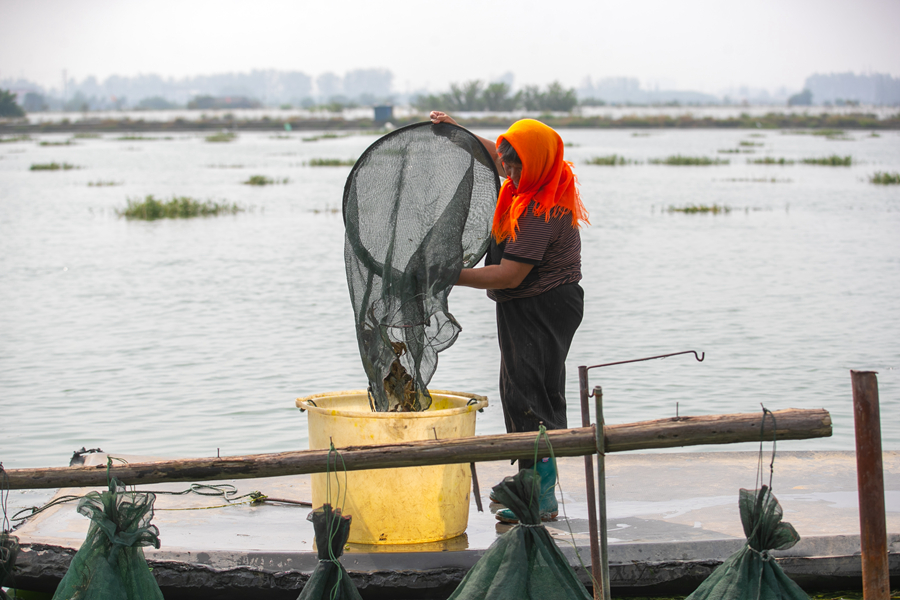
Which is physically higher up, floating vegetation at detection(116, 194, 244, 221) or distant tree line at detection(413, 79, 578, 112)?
distant tree line at detection(413, 79, 578, 112)

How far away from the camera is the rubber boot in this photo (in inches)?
138

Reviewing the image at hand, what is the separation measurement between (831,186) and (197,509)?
22908 mm

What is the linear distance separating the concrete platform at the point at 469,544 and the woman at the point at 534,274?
39 centimetres

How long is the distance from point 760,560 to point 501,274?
1.26 meters

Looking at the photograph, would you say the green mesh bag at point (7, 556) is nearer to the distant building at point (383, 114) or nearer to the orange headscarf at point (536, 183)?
the orange headscarf at point (536, 183)

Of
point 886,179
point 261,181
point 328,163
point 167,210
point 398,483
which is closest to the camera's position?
point 398,483

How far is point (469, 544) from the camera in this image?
3.46 meters

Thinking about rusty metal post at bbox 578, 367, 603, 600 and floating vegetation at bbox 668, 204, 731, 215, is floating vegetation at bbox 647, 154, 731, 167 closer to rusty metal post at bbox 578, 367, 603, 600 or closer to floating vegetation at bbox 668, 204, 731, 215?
floating vegetation at bbox 668, 204, 731, 215

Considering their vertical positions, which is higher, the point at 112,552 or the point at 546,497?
the point at 112,552

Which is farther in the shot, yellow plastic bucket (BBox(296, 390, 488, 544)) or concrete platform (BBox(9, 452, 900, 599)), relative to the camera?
concrete platform (BBox(9, 452, 900, 599))

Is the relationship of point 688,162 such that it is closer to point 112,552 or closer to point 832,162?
point 832,162

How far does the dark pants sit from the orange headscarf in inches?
10.5

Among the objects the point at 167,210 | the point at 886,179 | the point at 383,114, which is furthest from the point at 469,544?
the point at 383,114

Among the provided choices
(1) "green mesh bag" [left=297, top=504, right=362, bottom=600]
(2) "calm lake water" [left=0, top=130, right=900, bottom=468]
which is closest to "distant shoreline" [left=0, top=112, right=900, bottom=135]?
(2) "calm lake water" [left=0, top=130, right=900, bottom=468]
